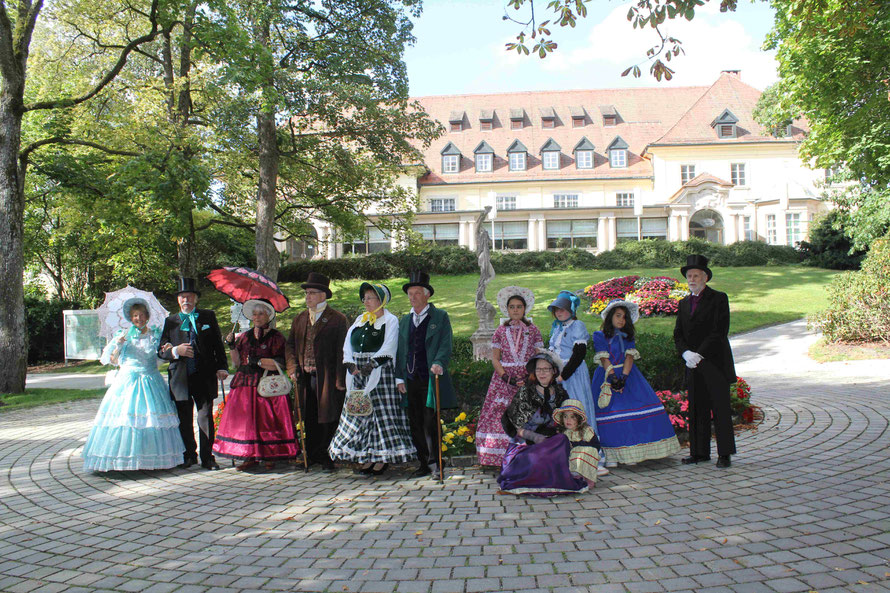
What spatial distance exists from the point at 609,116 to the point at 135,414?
44.4 metres

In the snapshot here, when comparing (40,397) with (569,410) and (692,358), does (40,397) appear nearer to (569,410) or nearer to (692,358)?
(569,410)

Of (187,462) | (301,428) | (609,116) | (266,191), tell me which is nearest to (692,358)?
(301,428)

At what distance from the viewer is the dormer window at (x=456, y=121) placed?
147 feet

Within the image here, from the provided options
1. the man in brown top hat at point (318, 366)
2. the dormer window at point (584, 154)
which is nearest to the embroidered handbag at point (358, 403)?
the man in brown top hat at point (318, 366)

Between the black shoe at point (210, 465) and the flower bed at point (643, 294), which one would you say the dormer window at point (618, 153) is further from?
the black shoe at point (210, 465)

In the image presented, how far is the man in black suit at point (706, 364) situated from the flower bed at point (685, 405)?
601 millimetres

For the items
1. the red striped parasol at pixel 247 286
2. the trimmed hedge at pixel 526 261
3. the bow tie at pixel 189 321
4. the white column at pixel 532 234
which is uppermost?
the white column at pixel 532 234

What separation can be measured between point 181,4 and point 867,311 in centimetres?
1726

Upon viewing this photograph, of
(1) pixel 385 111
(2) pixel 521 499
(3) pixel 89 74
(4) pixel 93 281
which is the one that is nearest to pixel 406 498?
(2) pixel 521 499

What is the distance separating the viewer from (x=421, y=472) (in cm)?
581

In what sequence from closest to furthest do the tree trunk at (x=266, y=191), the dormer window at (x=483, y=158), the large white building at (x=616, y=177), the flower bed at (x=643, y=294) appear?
1. the tree trunk at (x=266, y=191)
2. the flower bed at (x=643, y=294)
3. the large white building at (x=616, y=177)
4. the dormer window at (x=483, y=158)

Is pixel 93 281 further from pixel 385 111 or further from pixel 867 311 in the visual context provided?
pixel 867 311

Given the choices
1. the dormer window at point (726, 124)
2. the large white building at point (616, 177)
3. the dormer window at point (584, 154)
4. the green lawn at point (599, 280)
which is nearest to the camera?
the green lawn at point (599, 280)

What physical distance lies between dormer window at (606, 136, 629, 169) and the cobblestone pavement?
37580mm
